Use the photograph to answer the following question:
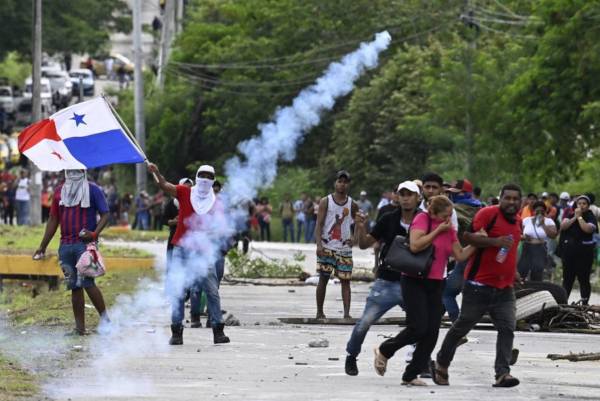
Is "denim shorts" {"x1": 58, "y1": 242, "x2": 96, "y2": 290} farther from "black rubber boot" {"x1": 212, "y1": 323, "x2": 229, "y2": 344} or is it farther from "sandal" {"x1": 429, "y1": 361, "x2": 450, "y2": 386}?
"sandal" {"x1": 429, "y1": 361, "x2": 450, "y2": 386}

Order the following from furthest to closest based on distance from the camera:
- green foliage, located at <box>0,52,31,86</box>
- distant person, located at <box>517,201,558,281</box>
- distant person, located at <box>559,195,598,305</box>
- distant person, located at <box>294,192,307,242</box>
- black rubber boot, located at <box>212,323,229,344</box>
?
green foliage, located at <box>0,52,31,86</box> < distant person, located at <box>294,192,307,242</box> < distant person, located at <box>517,201,558,281</box> < distant person, located at <box>559,195,598,305</box> < black rubber boot, located at <box>212,323,229,344</box>

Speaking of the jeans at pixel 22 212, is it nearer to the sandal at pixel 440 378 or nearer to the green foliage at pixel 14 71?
the sandal at pixel 440 378

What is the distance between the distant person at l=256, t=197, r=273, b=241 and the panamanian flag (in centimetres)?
2232

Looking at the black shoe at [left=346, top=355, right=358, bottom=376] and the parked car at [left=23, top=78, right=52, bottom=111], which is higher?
the parked car at [left=23, top=78, right=52, bottom=111]

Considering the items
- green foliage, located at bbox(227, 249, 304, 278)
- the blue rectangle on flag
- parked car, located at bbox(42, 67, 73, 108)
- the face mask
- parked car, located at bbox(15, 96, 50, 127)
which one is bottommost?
green foliage, located at bbox(227, 249, 304, 278)

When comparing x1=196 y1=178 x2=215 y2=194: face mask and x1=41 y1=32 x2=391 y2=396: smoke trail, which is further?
x1=196 y1=178 x2=215 y2=194: face mask

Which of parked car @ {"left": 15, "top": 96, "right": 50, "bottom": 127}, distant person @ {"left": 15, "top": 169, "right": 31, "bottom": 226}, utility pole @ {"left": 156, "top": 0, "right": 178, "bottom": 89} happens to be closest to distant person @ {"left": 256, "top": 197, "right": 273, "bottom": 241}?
distant person @ {"left": 15, "top": 169, "right": 31, "bottom": 226}

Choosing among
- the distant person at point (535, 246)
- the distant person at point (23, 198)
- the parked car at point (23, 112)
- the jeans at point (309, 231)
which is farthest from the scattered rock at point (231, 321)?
the parked car at point (23, 112)

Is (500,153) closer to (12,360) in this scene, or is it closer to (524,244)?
(524,244)

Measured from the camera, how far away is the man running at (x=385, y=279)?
13922mm

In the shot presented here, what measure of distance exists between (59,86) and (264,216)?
44851mm

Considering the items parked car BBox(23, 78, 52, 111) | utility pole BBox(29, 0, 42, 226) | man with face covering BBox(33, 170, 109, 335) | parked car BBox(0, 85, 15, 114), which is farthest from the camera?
parked car BBox(0, 85, 15, 114)

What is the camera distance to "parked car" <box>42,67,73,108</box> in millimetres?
82750

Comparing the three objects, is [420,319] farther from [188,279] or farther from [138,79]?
[138,79]
